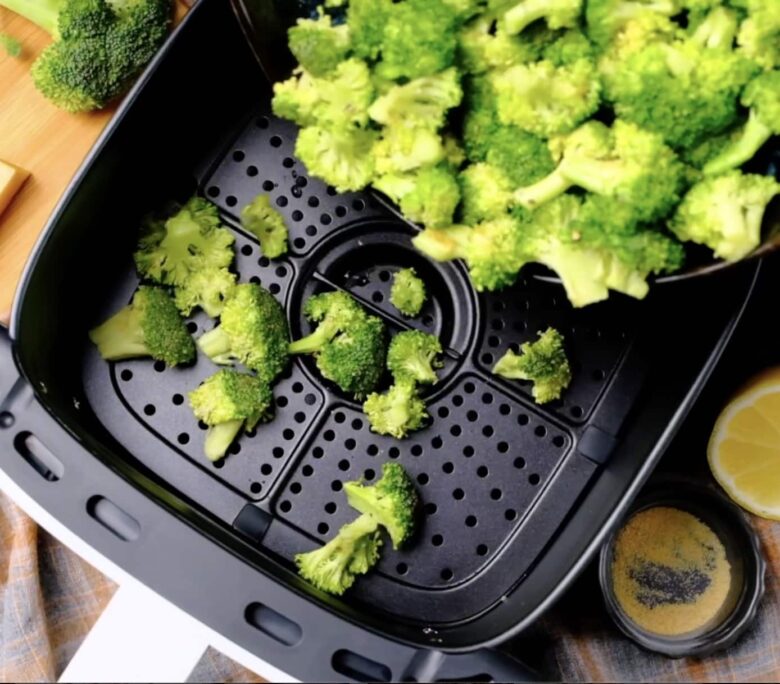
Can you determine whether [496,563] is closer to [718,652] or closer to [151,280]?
[718,652]

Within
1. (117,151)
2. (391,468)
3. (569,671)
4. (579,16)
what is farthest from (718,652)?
(117,151)

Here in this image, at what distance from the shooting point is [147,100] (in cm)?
104

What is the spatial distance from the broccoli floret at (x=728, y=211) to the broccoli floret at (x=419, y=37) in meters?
0.26

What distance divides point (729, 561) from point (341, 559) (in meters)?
0.49

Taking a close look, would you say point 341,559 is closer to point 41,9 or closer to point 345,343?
point 345,343

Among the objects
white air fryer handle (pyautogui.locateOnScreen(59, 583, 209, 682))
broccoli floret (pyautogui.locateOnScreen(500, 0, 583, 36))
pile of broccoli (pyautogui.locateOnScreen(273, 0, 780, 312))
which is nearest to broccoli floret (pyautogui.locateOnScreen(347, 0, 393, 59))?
pile of broccoli (pyautogui.locateOnScreen(273, 0, 780, 312))

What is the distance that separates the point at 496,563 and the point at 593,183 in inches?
17.6

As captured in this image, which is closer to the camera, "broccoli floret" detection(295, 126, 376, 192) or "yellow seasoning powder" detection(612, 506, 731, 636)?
"broccoli floret" detection(295, 126, 376, 192)

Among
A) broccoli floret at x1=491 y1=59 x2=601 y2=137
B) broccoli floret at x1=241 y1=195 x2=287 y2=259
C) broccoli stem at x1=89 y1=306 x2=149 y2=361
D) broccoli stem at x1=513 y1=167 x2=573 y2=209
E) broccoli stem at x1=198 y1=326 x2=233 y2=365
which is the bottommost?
broccoli stem at x1=89 y1=306 x2=149 y2=361

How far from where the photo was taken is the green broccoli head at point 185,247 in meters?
1.12

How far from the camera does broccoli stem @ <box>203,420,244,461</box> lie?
3.61ft

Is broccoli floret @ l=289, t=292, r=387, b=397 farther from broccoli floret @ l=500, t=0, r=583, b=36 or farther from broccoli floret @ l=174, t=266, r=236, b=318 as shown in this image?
broccoli floret @ l=500, t=0, r=583, b=36

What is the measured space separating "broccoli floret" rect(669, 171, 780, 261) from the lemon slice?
35 cm

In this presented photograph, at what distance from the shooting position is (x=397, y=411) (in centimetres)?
110
